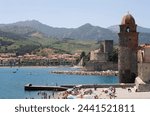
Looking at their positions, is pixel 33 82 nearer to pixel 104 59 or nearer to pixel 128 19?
pixel 104 59

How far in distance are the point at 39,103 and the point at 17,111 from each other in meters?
1.60

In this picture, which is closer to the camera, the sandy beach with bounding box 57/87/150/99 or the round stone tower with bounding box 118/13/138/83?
the sandy beach with bounding box 57/87/150/99

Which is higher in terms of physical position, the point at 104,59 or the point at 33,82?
the point at 104,59

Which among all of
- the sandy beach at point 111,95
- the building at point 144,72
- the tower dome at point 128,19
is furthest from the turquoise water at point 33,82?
the tower dome at point 128,19

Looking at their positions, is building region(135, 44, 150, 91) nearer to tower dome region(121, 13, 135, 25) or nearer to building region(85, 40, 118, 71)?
tower dome region(121, 13, 135, 25)

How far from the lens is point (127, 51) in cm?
5812

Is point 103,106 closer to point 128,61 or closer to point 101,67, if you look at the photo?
point 128,61

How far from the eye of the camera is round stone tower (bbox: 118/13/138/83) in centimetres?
5762

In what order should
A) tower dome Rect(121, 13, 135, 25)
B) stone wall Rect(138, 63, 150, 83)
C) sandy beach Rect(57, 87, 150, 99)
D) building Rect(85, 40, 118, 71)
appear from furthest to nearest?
building Rect(85, 40, 118, 71)
tower dome Rect(121, 13, 135, 25)
stone wall Rect(138, 63, 150, 83)
sandy beach Rect(57, 87, 150, 99)

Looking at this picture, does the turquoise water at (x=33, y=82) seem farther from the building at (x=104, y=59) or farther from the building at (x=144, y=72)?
the building at (x=144, y=72)

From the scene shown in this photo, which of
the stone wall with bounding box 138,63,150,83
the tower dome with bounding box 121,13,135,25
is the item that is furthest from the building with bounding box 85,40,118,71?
the stone wall with bounding box 138,63,150,83

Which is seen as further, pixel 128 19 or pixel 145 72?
pixel 128 19

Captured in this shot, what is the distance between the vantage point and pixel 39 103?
18344 mm

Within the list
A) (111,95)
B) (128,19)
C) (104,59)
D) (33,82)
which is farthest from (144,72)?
(104,59)
